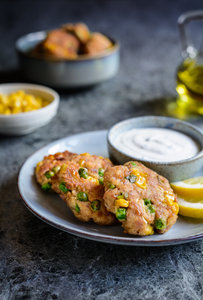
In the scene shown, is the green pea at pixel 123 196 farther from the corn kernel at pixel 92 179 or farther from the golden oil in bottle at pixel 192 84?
the golden oil in bottle at pixel 192 84

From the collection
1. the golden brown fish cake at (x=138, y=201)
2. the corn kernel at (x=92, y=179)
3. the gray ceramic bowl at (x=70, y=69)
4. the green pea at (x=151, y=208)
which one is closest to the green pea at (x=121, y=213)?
the golden brown fish cake at (x=138, y=201)

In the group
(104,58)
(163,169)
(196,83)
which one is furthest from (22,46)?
(163,169)

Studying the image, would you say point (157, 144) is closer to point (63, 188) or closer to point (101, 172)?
point (101, 172)

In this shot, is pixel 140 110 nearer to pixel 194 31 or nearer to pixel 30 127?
pixel 30 127

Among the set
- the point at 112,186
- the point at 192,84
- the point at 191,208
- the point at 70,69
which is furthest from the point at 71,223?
the point at 70,69

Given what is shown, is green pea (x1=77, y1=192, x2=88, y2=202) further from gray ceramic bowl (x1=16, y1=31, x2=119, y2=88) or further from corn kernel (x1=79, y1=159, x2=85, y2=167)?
gray ceramic bowl (x1=16, y1=31, x2=119, y2=88)

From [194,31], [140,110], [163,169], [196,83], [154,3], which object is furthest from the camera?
[154,3]
